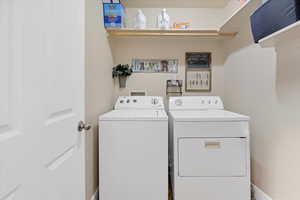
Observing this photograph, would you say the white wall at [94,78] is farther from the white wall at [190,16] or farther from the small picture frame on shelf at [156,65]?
the white wall at [190,16]

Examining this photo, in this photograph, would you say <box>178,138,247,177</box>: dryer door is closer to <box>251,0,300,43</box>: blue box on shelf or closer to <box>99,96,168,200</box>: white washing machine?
<box>99,96,168,200</box>: white washing machine

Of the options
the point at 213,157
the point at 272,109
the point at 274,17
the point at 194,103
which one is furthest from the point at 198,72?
the point at 274,17

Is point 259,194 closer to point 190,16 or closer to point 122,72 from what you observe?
point 122,72

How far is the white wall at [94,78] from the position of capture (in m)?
1.62

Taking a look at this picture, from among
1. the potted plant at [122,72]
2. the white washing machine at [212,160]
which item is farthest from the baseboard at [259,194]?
the potted plant at [122,72]

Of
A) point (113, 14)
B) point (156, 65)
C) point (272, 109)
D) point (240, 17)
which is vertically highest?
point (113, 14)

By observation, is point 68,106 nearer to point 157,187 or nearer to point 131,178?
point 131,178

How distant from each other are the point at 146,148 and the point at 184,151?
0.34m

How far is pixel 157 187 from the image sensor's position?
1.66 m

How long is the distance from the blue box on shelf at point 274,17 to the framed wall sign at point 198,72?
1.21 meters

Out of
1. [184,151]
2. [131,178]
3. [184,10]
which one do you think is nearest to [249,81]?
[184,151]

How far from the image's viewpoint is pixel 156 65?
2.62 m

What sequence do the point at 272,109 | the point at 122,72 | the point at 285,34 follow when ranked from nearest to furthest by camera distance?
1. the point at 285,34
2. the point at 272,109
3. the point at 122,72

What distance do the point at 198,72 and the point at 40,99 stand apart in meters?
2.23
